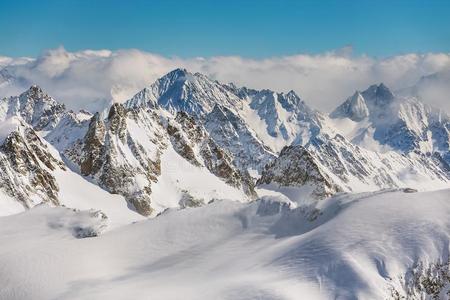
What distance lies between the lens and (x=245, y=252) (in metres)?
84.5

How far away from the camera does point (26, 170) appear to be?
168125 mm

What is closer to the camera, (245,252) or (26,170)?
(245,252)

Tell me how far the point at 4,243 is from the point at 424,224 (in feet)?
191

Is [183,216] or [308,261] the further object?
[183,216]

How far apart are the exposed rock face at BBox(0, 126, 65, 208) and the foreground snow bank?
198 ft

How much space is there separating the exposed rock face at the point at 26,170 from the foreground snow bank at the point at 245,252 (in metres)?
60.4

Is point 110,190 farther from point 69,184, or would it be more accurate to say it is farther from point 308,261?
point 308,261

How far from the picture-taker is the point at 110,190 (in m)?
193

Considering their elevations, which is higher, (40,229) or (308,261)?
(40,229)

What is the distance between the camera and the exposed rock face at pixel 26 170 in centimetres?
15850

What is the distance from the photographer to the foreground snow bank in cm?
7012

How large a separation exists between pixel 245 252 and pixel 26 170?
330ft

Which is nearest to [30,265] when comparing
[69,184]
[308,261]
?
[308,261]

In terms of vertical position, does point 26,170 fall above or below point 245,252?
above
